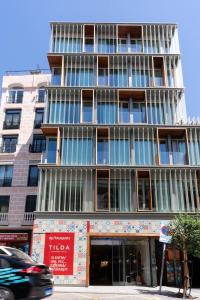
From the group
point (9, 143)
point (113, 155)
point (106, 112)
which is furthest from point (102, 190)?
point (9, 143)

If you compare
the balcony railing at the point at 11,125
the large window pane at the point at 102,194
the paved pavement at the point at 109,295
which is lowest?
the paved pavement at the point at 109,295

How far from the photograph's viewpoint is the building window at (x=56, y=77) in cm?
2664

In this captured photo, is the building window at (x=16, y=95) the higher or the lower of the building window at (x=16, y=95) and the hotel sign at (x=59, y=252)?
the higher

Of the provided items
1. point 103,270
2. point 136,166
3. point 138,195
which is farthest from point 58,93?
point 103,270

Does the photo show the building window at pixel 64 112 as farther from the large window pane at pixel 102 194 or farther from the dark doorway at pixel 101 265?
the dark doorway at pixel 101 265

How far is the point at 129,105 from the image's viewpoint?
85.8 feet

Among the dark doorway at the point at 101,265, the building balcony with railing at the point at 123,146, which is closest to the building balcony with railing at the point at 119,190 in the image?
the building balcony with railing at the point at 123,146

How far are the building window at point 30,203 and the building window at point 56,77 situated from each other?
10.4 m

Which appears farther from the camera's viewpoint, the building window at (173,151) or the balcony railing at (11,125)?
the balcony railing at (11,125)

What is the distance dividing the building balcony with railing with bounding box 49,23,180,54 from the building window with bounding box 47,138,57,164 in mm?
8503

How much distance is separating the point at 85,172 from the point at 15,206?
9.16 meters

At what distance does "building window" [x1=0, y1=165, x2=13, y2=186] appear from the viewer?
29.7 meters

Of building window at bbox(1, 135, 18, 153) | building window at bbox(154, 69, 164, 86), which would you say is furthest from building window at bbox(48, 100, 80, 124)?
building window at bbox(1, 135, 18, 153)

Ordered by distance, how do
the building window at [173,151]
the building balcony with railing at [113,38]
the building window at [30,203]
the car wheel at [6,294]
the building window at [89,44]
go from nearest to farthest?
the car wheel at [6,294], the building window at [173,151], the building balcony with railing at [113,38], the building window at [89,44], the building window at [30,203]
